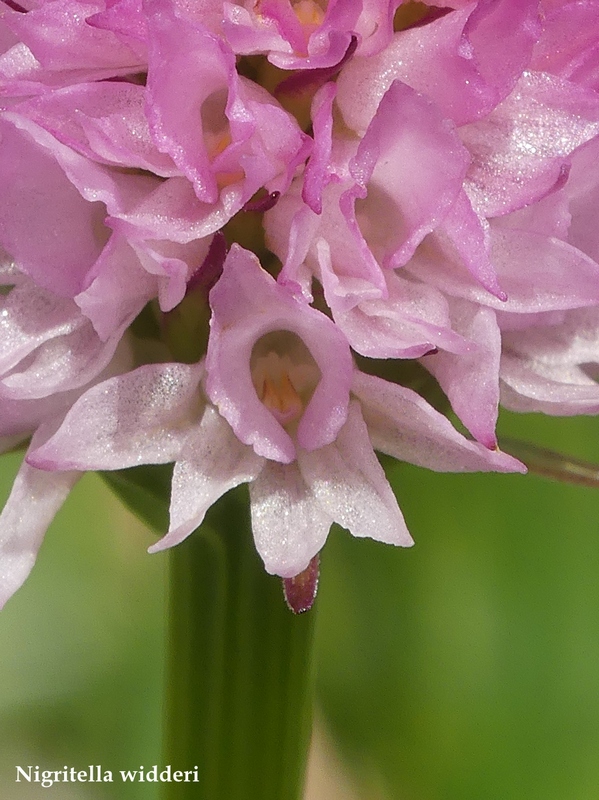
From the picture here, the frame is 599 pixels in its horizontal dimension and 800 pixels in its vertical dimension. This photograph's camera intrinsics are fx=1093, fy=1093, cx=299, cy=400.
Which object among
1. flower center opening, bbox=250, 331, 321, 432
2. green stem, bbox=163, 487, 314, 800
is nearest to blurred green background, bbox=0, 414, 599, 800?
green stem, bbox=163, 487, 314, 800

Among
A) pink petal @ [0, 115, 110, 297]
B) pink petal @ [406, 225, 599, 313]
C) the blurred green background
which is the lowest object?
the blurred green background

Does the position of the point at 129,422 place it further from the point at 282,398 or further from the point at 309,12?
the point at 309,12

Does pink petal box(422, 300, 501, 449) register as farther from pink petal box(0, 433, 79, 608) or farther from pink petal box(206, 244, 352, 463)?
pink petal box(0, 433, 79, 608)

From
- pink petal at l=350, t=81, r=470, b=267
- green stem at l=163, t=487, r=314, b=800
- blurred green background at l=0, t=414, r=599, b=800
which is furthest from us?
blurred green background at l=0, t=414, r=599, b=800

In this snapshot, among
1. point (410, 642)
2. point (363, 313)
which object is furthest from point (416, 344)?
point (410, 642)

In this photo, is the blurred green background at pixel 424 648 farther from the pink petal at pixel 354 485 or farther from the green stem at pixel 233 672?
the pink petal at pixel 354 485

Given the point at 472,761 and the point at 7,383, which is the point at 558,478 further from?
the point at 472,761

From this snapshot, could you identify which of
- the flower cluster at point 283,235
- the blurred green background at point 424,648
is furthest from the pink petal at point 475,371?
the blurred green background at point 424,648

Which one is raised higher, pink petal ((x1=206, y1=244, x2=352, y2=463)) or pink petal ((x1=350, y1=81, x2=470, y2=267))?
pink petal ((x1=350, y1=81, x2=470, y2=267))

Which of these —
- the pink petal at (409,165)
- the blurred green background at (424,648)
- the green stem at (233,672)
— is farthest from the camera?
the blurred green background at (424,648)
